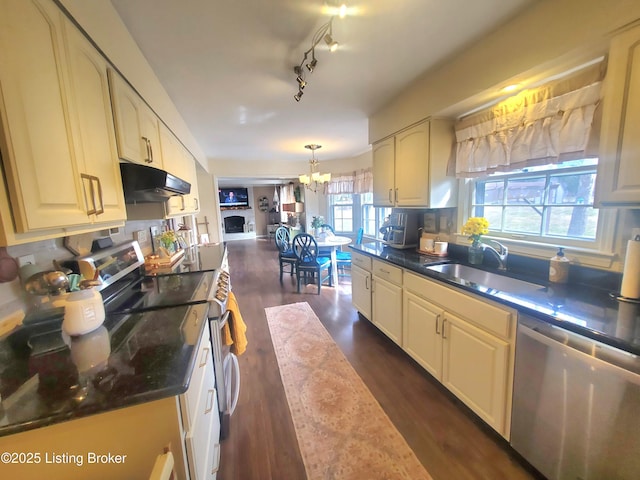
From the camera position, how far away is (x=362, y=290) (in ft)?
9.32

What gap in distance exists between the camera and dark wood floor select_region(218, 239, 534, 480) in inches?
53.9

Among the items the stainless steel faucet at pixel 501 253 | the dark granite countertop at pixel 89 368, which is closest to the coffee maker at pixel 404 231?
the stainless steel faucet at pixel 501 253

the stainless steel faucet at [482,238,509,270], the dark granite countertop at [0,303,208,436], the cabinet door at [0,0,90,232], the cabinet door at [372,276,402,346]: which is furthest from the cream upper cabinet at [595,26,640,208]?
the cabinet door at [0,0,90,232]

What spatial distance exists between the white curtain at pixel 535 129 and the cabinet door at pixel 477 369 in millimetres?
1127

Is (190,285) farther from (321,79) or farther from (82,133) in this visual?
(321,79)

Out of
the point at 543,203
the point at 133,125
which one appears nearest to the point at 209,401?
the point at 133,125

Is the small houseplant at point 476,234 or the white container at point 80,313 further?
the small houseplant at point 476,234

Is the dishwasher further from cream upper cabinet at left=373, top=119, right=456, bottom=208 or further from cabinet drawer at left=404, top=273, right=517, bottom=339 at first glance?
cream upper cabinet at left=373, top=119, right=456, bottom=208

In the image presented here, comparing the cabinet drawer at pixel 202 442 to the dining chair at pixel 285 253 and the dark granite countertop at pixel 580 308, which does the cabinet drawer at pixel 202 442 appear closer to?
the dark granite countertop at pixel 580 308

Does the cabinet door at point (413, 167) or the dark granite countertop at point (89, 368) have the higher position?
the cabinet door at point (413, 167)

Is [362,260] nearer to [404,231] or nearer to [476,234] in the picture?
[404,231]

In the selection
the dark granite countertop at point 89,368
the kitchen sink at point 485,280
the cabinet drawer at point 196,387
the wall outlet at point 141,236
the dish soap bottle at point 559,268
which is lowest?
the cabinet drawer at point 196,387

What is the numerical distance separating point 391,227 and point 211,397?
2.24m

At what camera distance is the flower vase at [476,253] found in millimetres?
1970
